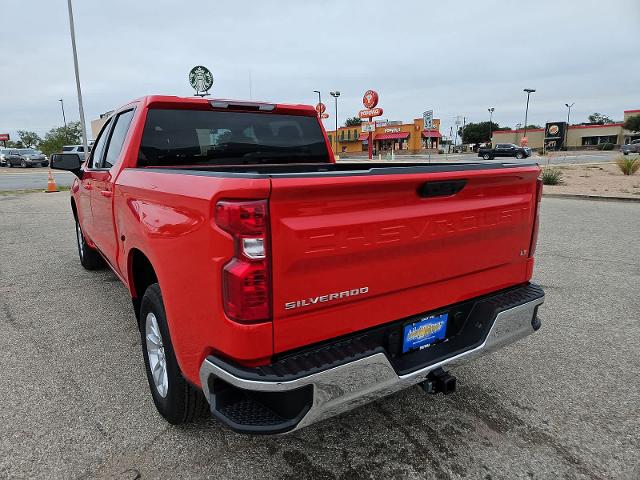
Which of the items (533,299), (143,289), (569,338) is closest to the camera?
(533,299)

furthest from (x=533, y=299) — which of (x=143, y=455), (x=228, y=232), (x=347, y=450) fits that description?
(x=143, y=455)

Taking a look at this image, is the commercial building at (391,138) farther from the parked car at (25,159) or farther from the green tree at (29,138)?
the green tree at (29,138)

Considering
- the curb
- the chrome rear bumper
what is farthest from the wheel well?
the curb

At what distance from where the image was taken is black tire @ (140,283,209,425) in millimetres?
2359

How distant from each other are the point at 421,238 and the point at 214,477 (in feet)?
5.12

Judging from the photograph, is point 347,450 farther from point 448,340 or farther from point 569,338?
point 569,338

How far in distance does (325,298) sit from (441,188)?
0.79 meters

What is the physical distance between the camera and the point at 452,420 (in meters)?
2.71

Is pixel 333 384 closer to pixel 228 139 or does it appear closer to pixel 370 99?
pixel 228 139

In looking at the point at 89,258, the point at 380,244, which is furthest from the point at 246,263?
the point at 89,258

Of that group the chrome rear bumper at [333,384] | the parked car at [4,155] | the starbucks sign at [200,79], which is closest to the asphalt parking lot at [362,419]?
the chrome rear bumper at [333,384]

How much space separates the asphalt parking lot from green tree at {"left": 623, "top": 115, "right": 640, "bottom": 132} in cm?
8311

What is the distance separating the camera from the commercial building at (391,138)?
68125 millimetres

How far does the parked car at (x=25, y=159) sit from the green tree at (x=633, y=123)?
80546 mm
